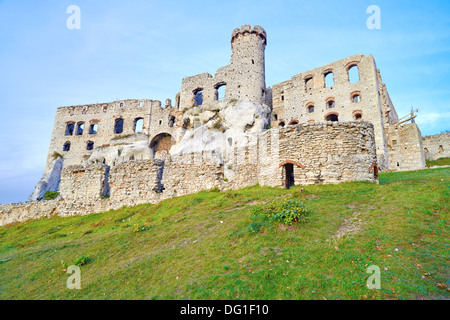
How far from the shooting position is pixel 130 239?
10883mm

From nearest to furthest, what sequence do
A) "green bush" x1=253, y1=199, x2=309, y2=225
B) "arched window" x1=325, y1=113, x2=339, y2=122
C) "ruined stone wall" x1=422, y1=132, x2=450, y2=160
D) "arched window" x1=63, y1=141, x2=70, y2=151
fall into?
1. "green bush" x1=253, y1=199, x2=309, y2=225
2. "arched window" x1=325, y1=113, x2=339, y2=122
3. "ruined stone wall" x1=422, y1=132, x2=450, y2=160
4. "arched window" x1=63, y1=141, x2=70, y2=151

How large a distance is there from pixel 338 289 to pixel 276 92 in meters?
38.5

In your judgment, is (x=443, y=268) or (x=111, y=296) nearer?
(x=443, y=268)

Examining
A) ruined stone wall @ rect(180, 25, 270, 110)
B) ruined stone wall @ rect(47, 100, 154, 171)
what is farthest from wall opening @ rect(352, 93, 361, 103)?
ruined stone wall @ rect(47, 100, 154, 171)

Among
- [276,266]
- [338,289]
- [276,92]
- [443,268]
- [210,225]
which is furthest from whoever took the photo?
[276,92]

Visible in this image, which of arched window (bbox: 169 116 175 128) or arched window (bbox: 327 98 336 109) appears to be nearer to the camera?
arched window (bbox: 327 98 336 109)

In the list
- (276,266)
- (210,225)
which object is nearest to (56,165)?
(210,225)

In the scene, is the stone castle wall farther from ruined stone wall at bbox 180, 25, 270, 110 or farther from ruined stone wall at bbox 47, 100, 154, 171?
ruined stone wall at bbox 47, 100, 154, 171

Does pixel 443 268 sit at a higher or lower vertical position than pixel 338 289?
higher

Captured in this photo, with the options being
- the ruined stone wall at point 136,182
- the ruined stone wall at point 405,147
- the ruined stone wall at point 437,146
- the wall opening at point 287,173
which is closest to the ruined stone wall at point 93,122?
the ruined stone wall at point 136,182

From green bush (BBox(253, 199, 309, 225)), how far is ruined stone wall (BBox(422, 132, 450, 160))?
4112 centimetres

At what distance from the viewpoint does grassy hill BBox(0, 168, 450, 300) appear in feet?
17.9

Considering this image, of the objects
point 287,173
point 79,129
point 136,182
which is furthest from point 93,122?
point 287,173
